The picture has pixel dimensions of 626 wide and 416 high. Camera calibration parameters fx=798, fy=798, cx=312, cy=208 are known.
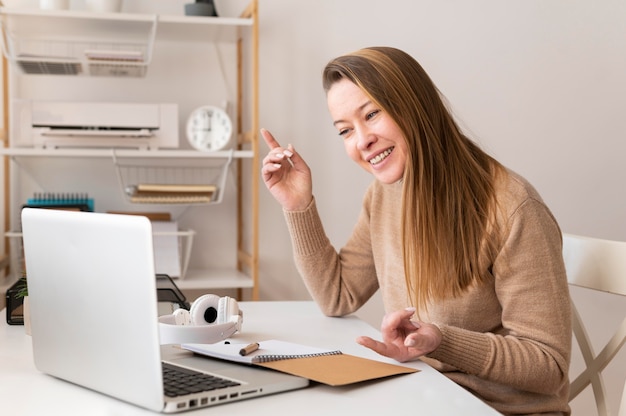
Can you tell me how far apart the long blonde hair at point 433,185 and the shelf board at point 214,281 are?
123cm

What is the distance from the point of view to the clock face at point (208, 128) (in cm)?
265

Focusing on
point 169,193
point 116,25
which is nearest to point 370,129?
point 169,193

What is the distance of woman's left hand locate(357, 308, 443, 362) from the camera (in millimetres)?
1086

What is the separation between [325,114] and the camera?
2811 millimetres

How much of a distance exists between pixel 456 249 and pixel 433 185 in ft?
0.37

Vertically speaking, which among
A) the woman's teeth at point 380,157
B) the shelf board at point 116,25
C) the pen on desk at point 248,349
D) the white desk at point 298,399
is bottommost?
the white desk at point 298,399

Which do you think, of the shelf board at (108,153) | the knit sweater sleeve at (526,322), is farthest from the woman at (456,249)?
the shelf board at (108,153)

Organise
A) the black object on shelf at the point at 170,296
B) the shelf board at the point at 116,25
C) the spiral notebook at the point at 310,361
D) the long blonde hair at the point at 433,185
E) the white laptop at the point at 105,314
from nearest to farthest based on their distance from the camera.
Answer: the white laptop at the point at 105,314 → the spiral notebook at the point at 310,361 → the long blonde hair at the point at 433,185 → the black object on shelf at the point at 170,296 → the shelf board at the point at 116,25

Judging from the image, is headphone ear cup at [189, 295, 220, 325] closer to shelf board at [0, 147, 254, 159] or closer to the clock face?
shelf board at [0, 147, 254, 159]

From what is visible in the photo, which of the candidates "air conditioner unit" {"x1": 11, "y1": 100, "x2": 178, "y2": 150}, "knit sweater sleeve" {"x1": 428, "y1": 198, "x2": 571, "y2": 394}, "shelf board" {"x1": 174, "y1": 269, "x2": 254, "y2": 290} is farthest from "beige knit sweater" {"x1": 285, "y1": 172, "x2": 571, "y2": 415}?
"air conditioner unit" {"x1": 11, "y1": 100, "x2": 178, "y2": 150}

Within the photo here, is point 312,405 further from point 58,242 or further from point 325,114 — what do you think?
point 325,114

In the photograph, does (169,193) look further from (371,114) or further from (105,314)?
(105,314)

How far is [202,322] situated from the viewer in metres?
1.26

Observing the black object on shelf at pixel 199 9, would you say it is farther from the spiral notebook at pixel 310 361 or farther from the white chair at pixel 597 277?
the spiral notebook at pixel 310 361
